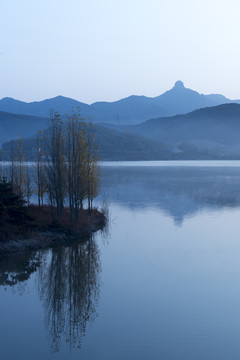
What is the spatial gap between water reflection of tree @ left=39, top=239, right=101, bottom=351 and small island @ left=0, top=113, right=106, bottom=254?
9.85 feet

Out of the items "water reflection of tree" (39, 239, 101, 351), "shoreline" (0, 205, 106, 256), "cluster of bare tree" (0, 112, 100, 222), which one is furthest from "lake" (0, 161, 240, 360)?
"cluster of bare tree" (0, 112, 100, 222)

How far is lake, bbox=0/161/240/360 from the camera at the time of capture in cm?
1595

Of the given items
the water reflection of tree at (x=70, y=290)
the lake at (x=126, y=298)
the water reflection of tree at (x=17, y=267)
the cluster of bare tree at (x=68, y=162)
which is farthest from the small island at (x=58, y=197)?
the water reflection of tree at (x=70, y=290)

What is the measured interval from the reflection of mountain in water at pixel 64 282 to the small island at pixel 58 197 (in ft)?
7.35

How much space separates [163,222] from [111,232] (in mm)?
9178

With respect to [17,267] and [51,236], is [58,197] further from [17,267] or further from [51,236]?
[17,267]

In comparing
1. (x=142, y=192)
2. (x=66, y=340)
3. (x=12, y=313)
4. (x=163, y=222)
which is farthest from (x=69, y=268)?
(x=142, y=192)

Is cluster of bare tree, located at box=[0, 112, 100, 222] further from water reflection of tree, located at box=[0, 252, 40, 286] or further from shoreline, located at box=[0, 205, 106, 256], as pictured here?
water reflection of tree, located at box=[0, 252, 40, 286]

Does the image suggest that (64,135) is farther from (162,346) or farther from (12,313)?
(162,346)

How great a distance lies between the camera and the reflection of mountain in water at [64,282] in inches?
692

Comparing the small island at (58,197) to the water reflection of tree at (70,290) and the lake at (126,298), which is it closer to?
the lake at (126,298)

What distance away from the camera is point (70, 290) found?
73.0 feet

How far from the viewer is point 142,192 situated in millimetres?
83625

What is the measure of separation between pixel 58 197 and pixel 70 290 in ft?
51.0
